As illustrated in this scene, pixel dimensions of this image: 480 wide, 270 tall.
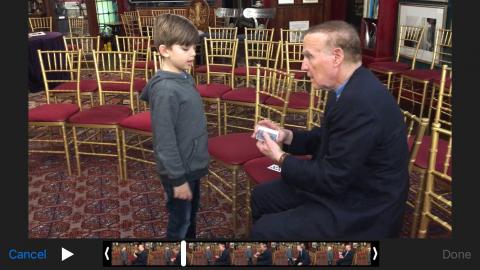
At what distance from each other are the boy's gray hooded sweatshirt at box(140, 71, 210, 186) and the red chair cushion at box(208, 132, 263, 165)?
1.33 feet

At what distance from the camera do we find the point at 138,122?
9.86 feet

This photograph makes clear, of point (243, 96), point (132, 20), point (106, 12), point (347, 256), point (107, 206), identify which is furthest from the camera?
point (106, 12)

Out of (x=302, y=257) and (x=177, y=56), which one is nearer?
(x=302, y=257)

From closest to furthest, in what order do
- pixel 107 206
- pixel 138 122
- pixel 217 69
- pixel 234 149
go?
1. pixel 234 149
2. pixel 107 206
3. pixel 138 122
4. pixel 217 69

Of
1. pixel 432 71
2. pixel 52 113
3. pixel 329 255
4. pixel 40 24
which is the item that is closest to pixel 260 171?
pixel 329 255

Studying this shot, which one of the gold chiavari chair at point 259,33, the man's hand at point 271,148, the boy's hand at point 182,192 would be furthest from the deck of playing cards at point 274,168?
the gold chiavari chair at point 259,33

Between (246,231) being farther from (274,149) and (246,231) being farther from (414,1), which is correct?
(414,1)

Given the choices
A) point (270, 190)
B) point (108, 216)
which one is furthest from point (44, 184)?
point (270, 190)

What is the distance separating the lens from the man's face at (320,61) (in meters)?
1.54

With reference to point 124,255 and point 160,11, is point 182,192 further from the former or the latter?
point 160,11

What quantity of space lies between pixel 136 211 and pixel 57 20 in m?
7.61

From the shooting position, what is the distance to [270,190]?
6.35 ft

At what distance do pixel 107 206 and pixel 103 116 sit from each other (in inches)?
28.1

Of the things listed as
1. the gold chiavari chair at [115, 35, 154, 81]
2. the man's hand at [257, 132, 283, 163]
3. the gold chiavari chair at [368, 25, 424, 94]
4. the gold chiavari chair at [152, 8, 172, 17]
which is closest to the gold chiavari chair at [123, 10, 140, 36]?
the gold chiavari chair at [152, 8, 172, 17]
